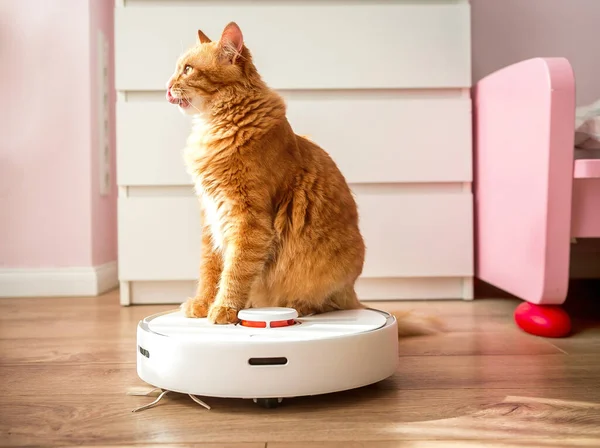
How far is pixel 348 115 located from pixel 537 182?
0.68 m

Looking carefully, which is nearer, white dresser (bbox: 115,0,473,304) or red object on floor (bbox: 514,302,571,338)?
red object on floor (bbox: 514,302,571,338)

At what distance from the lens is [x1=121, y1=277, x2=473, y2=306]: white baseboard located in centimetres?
200

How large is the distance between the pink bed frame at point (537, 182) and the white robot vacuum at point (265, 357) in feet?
2.02

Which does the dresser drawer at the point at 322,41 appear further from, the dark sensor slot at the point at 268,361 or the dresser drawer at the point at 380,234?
the dark sensor slot at the point at 268,361

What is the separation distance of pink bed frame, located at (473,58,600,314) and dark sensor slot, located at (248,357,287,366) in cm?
80

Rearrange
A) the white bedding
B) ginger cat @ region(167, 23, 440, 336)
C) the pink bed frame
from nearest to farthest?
1. ginger cat @ region(167, 23, 440, 336)
2. the pink bed frame
3. the white bedding

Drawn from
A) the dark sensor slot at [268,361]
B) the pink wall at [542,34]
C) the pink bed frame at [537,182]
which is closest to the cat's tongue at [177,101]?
the dark sensor slot at [268,361]

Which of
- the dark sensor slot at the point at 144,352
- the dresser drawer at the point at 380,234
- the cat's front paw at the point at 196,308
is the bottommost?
the dark sensor slot at the point at 144,352

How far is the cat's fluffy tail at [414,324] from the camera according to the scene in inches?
57.1

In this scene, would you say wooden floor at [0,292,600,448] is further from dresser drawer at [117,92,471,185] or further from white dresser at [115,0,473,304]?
dresser drawer at [117,92,471,185]

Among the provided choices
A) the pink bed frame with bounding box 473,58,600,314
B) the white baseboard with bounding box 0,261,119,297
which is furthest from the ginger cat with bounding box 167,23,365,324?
the white baseboard with bounding box 0,261,119,297

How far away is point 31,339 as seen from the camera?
1.48 m

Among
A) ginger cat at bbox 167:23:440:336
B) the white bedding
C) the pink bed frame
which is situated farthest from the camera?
the white bedding

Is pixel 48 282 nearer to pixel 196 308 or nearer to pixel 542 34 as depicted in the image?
pixel 196 308
